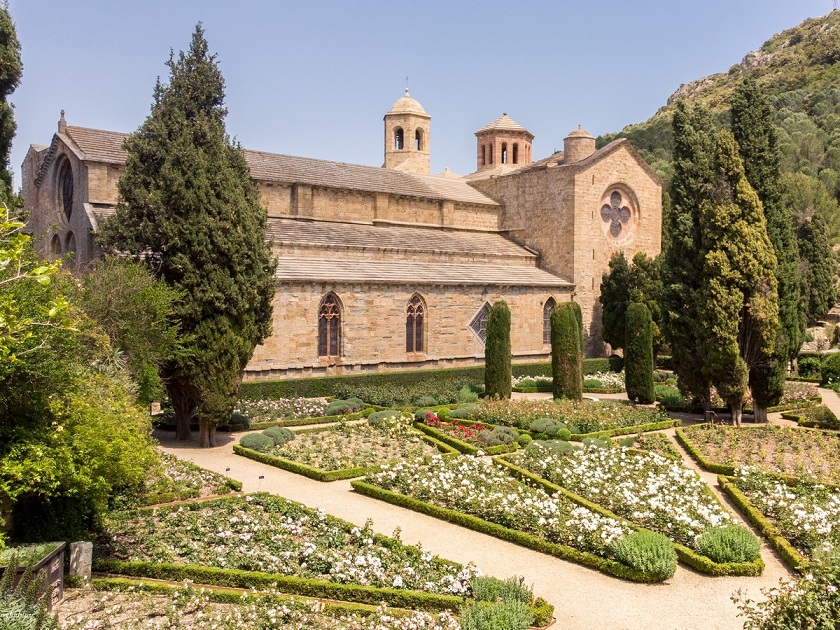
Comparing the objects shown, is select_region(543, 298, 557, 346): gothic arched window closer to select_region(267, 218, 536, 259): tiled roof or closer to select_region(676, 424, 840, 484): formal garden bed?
select_region(267, 218, 536, 259): tiled roof

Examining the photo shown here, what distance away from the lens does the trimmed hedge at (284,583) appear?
8938mm

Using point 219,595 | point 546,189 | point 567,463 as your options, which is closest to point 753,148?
point 567,463

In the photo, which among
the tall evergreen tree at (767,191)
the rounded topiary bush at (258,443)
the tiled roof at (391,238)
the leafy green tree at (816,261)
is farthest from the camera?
the leafy green tree at (816,261)

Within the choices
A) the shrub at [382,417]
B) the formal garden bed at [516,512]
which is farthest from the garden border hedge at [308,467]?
the shrub at [382,417]

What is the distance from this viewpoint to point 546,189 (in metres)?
34.7

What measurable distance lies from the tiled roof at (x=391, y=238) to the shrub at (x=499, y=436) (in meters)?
11.5

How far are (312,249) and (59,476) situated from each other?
18.9 metres

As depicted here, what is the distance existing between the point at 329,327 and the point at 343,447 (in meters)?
8.52

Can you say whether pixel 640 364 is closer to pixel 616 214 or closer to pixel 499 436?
pixel 499 436

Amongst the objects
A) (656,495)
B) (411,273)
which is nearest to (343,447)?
(656,495)

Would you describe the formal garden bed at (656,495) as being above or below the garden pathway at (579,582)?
above

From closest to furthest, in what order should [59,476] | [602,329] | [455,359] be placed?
[59,476] < [455,359] < [602,329]

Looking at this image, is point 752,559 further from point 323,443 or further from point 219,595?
point 323,443

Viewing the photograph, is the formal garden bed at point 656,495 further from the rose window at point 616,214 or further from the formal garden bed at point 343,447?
the rose window at point 616,214
